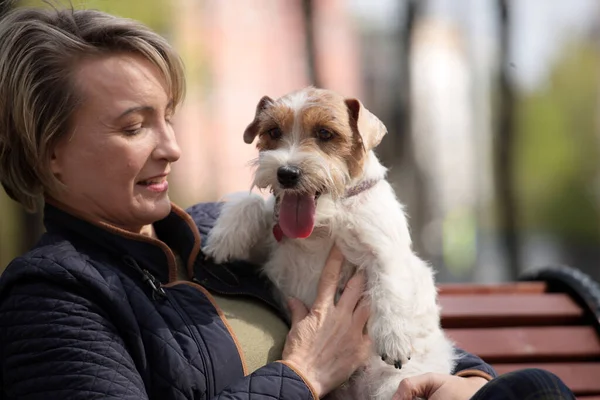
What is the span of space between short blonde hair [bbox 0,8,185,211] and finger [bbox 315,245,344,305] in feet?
3.03

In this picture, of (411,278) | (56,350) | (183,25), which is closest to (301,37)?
(183,25)

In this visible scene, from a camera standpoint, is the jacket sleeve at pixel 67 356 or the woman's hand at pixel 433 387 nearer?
the jacket sleeve at pixel 67 356

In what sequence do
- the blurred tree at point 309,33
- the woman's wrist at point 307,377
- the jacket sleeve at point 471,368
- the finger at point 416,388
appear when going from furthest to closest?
the blurred tree at point 309,33
the jacket sleeve at point 471,368
the finger at point 416,388
the woman's wrist at point 307,377

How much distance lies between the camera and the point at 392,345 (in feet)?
8.60

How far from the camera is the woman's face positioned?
8.49ft

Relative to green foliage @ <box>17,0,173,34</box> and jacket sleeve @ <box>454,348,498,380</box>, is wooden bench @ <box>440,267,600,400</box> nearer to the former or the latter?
jacket sleeve @ <box>454,348,498,380</box>

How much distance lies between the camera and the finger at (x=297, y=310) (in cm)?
273

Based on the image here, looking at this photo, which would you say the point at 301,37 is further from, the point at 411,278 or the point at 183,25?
the point at 411,278

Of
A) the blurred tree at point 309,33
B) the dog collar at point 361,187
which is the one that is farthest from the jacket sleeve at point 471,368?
the blurred tree at point 309,33

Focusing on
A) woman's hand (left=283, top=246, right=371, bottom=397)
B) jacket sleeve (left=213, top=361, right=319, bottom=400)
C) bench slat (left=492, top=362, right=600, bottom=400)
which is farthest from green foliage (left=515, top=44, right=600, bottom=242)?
jacket sleeve (left=213, top=361, right=319, bottom=400)

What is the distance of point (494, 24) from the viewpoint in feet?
32.8

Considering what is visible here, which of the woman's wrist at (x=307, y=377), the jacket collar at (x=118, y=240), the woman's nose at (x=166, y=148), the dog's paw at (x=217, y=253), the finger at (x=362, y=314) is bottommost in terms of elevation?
Answer: the woman's wrist at (x=307, y=377)

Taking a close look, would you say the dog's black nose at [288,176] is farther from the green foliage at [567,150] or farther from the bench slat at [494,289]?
the green foliage at [567,150]

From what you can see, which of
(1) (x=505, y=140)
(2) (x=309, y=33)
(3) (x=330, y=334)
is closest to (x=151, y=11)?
(2) (x=309, y=33)
